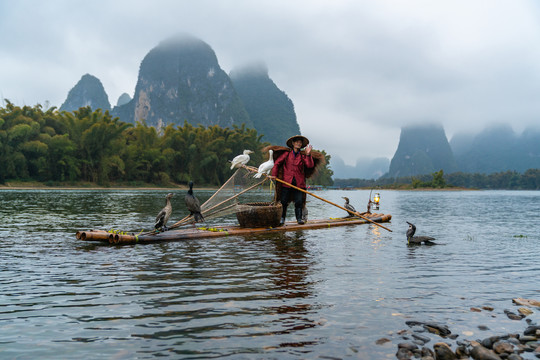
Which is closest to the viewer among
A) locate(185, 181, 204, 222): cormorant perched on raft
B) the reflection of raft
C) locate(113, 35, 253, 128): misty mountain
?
the reflection of raft

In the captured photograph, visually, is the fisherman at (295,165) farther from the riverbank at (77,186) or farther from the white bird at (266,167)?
the riverbank at (77,186)

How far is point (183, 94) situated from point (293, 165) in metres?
178

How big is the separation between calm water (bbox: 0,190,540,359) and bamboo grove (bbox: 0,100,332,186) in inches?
1982

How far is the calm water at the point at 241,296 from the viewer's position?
3.98 metres

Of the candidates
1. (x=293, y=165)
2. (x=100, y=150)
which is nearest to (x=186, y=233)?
(x=293, y=165)

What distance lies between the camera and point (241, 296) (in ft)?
18.2

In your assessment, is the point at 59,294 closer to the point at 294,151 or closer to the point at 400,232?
the point at 294,151

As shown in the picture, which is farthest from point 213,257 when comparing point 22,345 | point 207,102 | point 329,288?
point 207,102

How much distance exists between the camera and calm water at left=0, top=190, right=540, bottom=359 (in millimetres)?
3978

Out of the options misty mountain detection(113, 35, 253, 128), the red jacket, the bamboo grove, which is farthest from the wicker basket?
misty mountain detection(113, 35, 253, 128)

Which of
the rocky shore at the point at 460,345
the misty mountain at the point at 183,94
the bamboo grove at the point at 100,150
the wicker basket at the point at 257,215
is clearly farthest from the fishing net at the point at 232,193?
the misty mountain at the point at 183,94

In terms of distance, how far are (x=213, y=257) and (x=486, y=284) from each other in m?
5.20

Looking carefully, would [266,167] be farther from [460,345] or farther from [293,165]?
[460,345]

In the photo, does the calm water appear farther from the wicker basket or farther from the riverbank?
the riverbank
